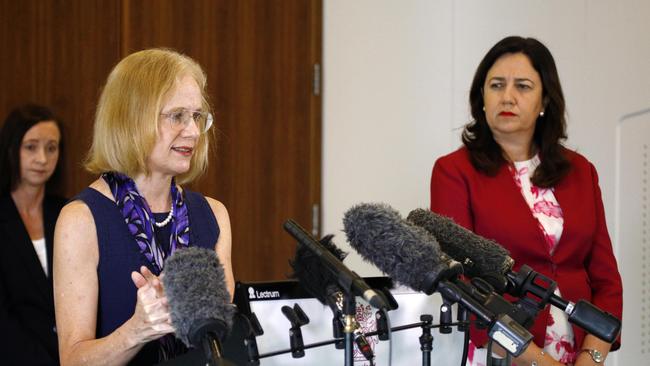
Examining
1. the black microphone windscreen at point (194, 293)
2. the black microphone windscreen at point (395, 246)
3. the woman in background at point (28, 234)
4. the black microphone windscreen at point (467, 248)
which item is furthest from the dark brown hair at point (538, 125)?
the woman in background at point (28, 234)

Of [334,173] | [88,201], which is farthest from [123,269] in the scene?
[334,173]

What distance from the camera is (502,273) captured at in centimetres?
175

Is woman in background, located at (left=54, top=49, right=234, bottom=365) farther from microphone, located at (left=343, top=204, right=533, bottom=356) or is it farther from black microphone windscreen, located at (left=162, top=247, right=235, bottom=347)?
microphone, located at (left=343, top=204, right=533, bottom=356)

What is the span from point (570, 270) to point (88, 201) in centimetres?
144

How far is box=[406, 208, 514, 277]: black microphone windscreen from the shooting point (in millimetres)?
1744

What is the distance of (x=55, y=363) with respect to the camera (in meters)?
3.21

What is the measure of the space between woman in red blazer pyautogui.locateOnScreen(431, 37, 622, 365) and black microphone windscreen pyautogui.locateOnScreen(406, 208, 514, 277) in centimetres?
67

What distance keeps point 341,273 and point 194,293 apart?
0.82 ft

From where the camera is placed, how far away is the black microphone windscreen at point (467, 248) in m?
1.74

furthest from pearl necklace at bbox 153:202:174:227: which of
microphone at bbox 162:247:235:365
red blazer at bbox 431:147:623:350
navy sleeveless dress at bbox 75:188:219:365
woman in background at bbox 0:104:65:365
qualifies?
woman in background at bbox 0:104:65:365

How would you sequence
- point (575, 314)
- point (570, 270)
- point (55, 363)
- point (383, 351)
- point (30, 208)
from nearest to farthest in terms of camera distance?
point (575, 314) → point (383, 351) → point (570, 270) → point (55, 363) → point (30, 208)

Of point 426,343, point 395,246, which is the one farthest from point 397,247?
point 426,343

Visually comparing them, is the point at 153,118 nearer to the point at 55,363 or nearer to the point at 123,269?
the point at 123,269

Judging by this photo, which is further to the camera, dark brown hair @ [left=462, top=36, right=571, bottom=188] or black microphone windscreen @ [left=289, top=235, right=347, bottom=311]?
dark brown hair @ [left=462, top=36, right=571, bottom=188]
